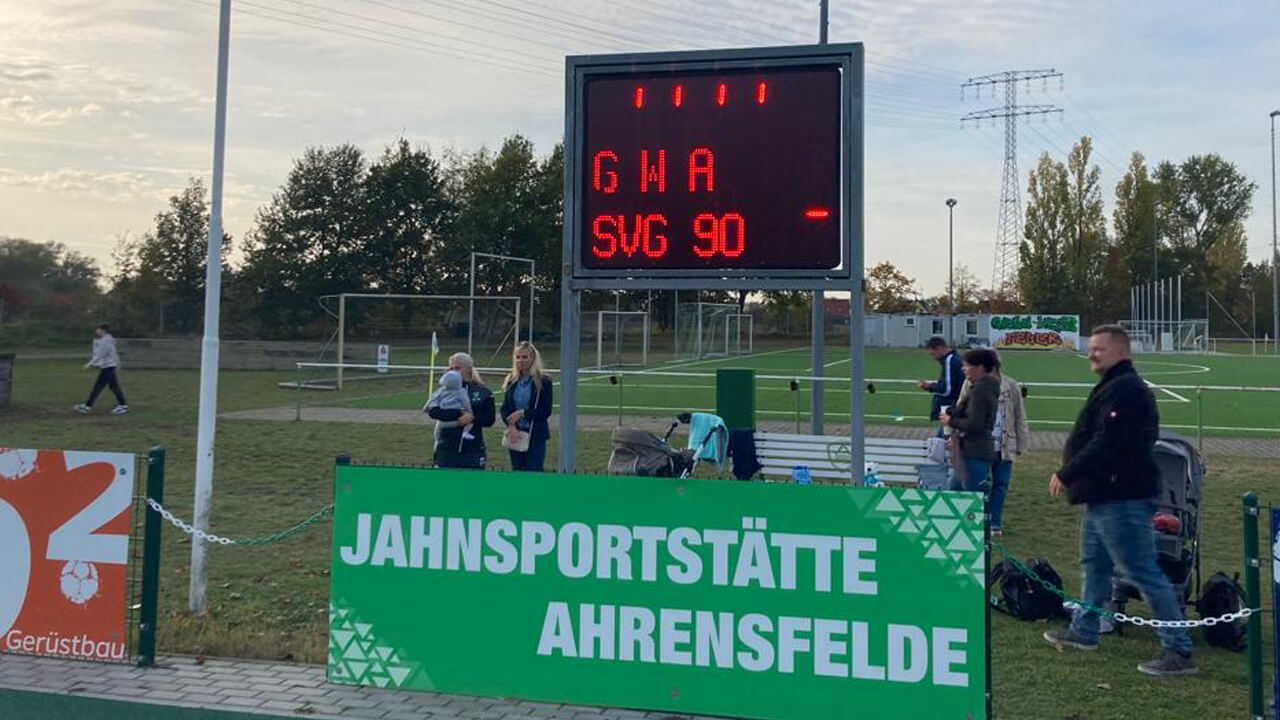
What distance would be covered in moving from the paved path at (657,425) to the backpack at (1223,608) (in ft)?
33.4

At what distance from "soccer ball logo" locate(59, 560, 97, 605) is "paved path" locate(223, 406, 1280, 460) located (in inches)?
498

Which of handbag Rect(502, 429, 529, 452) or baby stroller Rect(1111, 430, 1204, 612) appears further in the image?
handbag Rect(502, 429, 529, 452)

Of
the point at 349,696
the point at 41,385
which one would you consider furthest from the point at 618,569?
the point at 41,385

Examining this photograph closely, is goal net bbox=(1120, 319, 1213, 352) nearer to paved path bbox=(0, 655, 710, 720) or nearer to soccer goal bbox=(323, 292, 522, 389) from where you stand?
soccer goal bbox=(323, 292, 522, 389)

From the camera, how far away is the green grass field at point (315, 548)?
5574mm

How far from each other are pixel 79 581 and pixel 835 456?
801 cm

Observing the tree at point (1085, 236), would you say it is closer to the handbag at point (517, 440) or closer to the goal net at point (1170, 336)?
the goal net at point (1170, 336)

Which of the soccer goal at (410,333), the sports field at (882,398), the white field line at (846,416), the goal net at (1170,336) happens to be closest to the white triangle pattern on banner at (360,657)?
the sports field at (882,398)

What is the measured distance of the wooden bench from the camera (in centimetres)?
1142

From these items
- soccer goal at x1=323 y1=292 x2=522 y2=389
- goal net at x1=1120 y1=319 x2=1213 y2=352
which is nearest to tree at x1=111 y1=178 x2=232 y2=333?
soccer goal at x1=323 y1=292 x2=522 y2=389

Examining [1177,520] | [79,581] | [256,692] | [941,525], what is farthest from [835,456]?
[79,581]

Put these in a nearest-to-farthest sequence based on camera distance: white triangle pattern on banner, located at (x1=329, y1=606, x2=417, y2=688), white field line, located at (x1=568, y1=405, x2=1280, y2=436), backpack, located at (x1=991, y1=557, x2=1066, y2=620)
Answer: white triangle pattern on banner, located at (x1=329, y1=606, x2=417, y2=688) < backpack, located at (x1=991, y1=557, x2=1066, y2=620) < white field line, located at (x1=568, y1=405, x2=1280, y2=436)

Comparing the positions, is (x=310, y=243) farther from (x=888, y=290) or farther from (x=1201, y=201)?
(x=1201, y=201)

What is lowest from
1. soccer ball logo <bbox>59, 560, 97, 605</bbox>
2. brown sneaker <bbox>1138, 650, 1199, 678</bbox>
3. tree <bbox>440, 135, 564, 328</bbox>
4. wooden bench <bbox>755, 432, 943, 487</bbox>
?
brown sneaker <bbox>1138, 650, 1199, 678</bbox>
